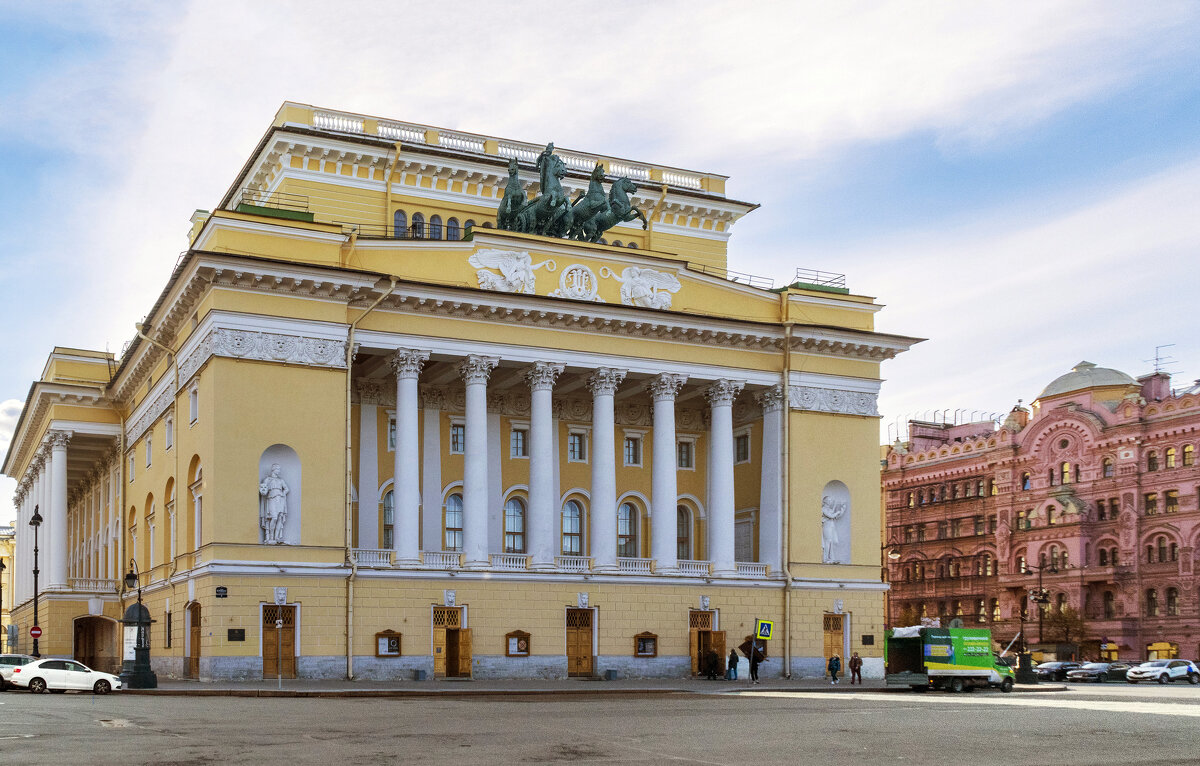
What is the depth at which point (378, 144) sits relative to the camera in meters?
46.6

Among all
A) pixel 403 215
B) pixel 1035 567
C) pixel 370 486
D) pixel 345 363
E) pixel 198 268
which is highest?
pixel 403 215

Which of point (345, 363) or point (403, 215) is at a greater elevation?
point (403, 215)

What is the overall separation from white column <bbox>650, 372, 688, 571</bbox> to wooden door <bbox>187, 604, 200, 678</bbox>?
14262mm

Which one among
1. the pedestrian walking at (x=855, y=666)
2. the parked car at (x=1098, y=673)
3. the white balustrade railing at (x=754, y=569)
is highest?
the white balustrade railing at (x=754, y=569)

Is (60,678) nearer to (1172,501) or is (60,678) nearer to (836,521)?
(836,521)

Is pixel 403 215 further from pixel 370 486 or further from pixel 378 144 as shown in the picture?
pixel 370 486

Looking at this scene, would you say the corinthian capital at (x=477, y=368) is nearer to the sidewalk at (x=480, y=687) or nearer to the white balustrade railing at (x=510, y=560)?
the white balustrade railing at (x=510, y=560)

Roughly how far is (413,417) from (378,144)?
35.2 ft

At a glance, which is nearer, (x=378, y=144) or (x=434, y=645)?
(x=434, y=645)

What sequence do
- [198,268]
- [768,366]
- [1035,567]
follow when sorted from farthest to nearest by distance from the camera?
[1035,567] < [768,366] < [198,268]

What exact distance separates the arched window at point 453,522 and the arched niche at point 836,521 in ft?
40.7

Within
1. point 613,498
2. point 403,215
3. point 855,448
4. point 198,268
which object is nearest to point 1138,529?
point 855,448

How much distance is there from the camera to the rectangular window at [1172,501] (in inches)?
2953

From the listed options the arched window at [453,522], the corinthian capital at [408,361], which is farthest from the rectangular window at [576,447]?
the corinthian capital at [408,361]
